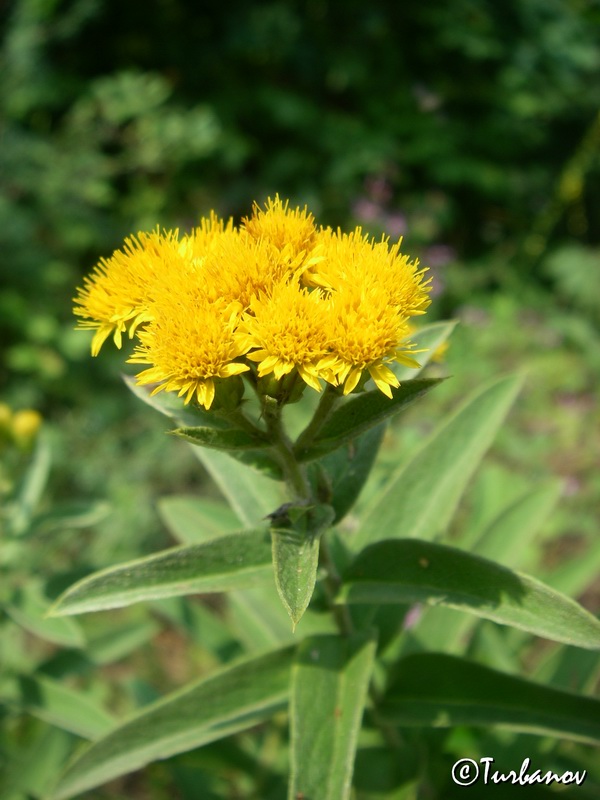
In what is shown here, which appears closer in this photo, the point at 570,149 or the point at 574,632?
the point at 574,632

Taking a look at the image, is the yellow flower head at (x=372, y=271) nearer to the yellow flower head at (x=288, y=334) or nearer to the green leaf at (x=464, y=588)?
the yellow flower head at (x=288, y=334)

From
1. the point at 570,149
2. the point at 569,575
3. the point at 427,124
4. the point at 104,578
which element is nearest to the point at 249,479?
the point at 104,578

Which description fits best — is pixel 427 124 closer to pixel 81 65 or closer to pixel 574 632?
pixel 81 65

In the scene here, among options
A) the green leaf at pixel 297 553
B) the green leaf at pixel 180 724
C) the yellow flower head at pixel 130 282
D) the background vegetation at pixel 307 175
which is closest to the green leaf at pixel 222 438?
the green leaf at pixel 297 553

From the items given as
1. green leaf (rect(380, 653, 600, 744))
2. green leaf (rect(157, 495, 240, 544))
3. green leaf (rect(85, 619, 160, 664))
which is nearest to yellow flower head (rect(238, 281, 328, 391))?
green leaf (rect(380, 653, 600, 744))

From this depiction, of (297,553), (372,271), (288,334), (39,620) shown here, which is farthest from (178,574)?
(39,620)

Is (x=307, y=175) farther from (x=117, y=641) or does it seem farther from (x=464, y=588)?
(x=464, y=588)

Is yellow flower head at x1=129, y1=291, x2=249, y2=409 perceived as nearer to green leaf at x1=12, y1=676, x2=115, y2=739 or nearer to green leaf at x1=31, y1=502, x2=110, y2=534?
green leaf at x1=31, y1=502, x2=110, y2=534
